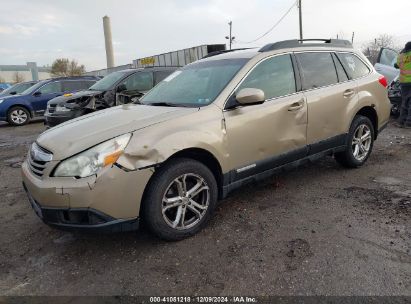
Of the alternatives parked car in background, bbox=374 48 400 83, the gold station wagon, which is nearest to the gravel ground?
the gold station wagon

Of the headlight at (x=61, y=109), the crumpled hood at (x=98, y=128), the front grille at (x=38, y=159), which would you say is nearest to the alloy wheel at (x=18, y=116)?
the headlight at (x=61, y=109)

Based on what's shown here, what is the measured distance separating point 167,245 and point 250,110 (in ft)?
5.13

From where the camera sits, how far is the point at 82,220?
2.79 meters

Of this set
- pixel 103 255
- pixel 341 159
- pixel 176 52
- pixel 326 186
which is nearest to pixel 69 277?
pixel 103 255

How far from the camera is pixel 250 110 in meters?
3.59

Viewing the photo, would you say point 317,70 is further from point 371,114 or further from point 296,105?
point 371,114

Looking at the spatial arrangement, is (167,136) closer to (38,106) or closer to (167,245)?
(167,245)

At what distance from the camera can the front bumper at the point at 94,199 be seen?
270cm

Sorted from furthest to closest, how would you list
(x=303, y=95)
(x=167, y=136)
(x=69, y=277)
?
(x=303, y=95)
(x=167, y=136)
(x=69, y=277)

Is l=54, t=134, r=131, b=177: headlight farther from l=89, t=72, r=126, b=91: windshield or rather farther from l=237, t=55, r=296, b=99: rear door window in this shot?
l=89, t=72, r=126, b=91: windshield

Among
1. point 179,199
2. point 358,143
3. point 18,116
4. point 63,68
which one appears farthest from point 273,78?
point 63,68

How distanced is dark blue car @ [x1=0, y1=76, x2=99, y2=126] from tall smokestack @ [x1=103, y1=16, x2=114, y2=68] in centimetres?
3812

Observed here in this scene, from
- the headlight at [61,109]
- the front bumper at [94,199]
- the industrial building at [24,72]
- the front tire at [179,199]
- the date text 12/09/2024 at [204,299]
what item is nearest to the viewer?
the date text 12/09/2024 at [204,299]

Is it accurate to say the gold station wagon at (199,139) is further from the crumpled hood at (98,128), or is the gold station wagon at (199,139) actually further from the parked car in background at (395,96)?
the parked car in background at (395,96)
